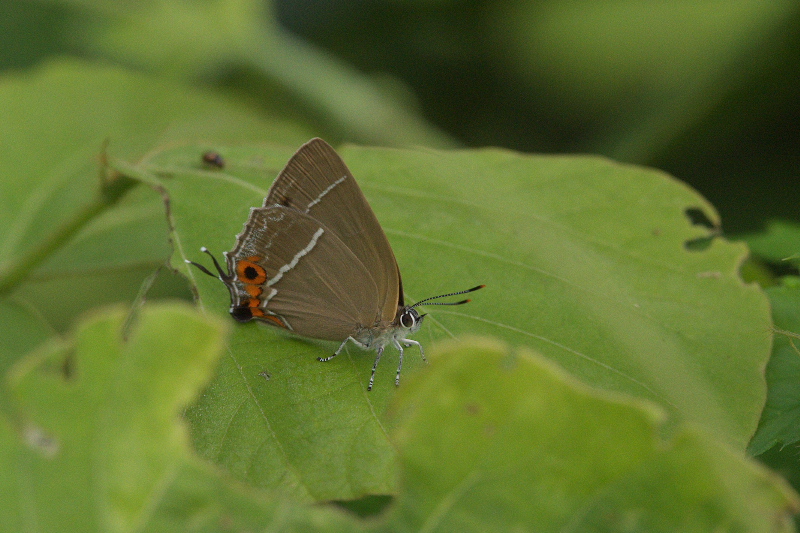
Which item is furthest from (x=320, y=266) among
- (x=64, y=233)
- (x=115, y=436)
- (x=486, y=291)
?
(x=115, y=436)

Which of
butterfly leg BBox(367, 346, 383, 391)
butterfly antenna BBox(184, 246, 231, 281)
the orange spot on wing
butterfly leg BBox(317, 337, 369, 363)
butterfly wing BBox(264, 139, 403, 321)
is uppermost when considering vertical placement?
butterfly wing BBox(264, 139, 403, 321)

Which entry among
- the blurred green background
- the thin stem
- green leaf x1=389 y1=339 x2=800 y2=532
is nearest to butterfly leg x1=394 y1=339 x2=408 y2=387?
green leaf x1=389 y1=339 x2=800 y2=532

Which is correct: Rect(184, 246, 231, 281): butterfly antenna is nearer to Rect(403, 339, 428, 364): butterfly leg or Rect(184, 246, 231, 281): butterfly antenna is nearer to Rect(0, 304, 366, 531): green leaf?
Rect(403, 339, 428, 364): butterfly leg

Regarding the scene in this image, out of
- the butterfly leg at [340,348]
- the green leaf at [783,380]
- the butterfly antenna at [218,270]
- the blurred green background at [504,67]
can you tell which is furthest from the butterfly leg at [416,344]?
the blurred green background at [504,67]

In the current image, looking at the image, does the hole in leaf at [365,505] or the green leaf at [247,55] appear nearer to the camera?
the hole in leaf at [365,505]

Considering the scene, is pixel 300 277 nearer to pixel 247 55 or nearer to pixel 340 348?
pixel 340 348

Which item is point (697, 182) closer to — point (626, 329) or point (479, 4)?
point (479, 4)

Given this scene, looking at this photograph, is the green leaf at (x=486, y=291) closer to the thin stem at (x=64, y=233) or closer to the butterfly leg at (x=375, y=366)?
the butterfly leg at (x=375, y=366)
